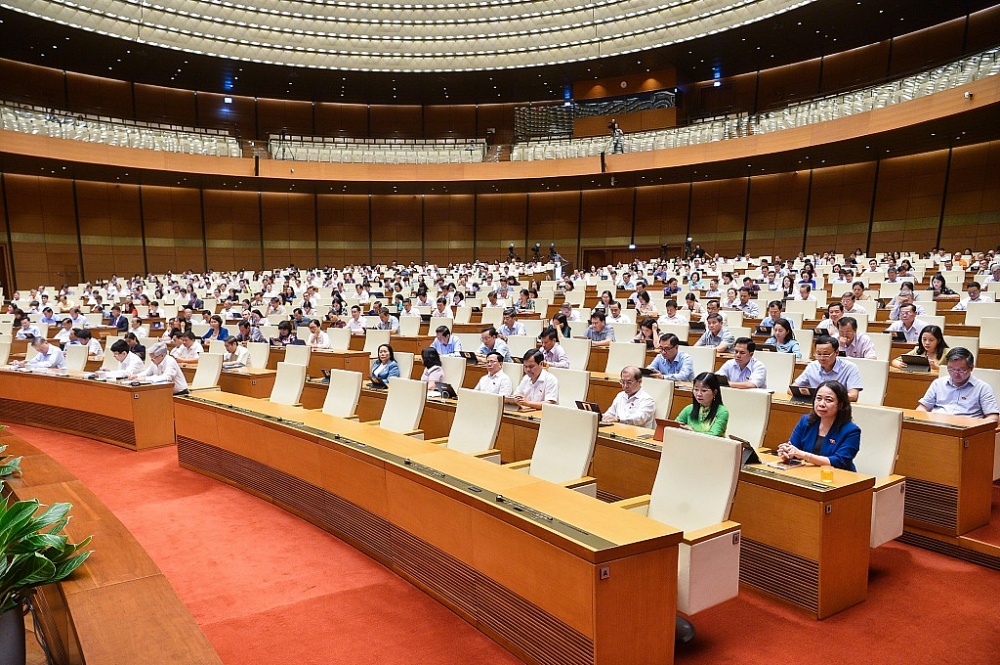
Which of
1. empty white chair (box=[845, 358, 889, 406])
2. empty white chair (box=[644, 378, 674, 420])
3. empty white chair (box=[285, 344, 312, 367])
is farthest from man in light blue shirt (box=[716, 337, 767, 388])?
empty white chair (box=[285, 344, 312, 367])

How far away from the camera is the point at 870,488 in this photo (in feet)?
10.5

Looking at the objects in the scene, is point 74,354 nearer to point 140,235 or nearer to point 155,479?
point 155,479

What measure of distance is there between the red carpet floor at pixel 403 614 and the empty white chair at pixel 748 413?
0.95 m

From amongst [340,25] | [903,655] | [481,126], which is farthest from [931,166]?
[903,655]

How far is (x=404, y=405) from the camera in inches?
207

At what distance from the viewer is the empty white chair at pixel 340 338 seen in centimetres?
923

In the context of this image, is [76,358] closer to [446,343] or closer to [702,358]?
[446,343]

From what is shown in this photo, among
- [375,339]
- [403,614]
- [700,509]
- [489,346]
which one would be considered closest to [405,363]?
[489,346]

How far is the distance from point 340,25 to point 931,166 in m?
18.4

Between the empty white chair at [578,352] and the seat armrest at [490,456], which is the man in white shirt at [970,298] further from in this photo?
the seat armrest at [490,456]

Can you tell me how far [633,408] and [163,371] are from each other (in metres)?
5.35

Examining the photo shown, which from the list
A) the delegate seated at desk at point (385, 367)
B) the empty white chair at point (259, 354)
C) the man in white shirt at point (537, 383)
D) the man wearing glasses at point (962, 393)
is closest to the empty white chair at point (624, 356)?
the man in white shirt at point (537, 383)

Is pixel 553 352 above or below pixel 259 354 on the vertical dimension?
above

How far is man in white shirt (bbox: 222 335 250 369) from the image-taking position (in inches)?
320
